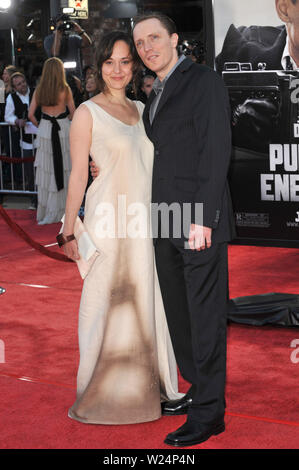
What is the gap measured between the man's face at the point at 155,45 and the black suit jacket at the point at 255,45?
3.96 ft

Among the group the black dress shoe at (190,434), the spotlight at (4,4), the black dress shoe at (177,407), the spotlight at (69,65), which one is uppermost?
the spotlight at (4,4)

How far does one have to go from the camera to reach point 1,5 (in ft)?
49.8

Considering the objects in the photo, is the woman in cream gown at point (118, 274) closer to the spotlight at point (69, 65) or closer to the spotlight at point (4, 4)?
the spotlight at point (69, 65)

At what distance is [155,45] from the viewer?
2.76 metres

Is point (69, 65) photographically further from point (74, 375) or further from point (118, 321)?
point (118, 321)

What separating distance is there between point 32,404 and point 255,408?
979 millimetres

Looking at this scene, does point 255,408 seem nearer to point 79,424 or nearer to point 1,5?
point 79,424

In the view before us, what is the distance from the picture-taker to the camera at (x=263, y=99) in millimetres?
3859

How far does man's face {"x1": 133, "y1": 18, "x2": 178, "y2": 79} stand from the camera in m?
2.76

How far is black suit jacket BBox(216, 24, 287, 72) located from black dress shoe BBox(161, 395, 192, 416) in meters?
1.84

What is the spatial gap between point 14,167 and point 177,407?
783cm

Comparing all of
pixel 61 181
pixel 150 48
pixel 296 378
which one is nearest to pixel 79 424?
pixel 296 378
